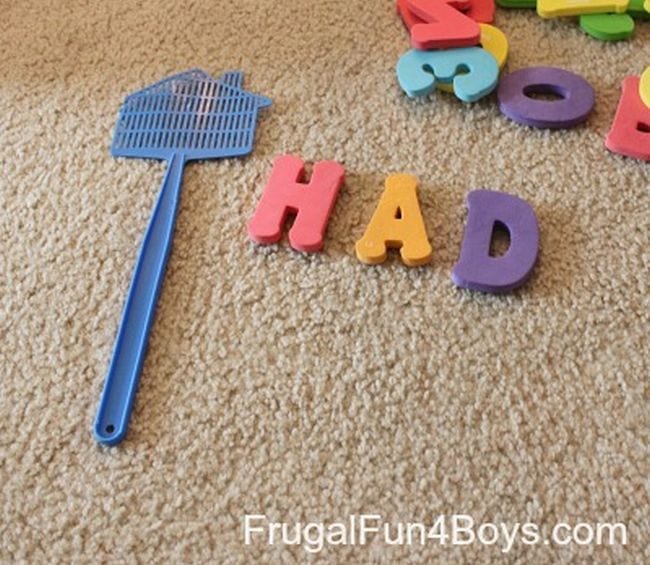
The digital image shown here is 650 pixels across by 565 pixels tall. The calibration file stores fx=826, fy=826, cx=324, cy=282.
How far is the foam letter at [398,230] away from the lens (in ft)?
2.39

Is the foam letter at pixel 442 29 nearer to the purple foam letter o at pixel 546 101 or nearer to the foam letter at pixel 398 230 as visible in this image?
the purple foam letter o at pixel 546 101

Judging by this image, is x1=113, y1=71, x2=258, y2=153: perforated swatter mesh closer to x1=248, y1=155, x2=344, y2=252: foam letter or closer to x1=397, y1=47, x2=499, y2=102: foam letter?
x1=248, y1=155, x2=344, y2=252: foam letter

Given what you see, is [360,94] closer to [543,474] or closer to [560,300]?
[560,300]

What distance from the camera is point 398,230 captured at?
74cm

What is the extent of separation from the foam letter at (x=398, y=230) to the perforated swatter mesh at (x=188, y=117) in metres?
0.16

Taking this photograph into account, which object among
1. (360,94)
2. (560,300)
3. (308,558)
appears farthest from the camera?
(360,94)

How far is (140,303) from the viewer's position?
28.0 inches

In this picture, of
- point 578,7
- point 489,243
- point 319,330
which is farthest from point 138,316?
point 578,7

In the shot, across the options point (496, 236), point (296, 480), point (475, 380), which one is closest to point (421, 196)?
point (496, 236)

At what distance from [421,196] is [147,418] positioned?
1.06 feet

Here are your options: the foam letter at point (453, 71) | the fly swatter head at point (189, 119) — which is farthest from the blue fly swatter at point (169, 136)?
the foam letter at point (453, 71)

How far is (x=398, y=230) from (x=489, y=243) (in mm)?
81

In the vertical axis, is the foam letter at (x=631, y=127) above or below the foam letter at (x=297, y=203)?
above

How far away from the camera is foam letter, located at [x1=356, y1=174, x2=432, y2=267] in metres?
0.73
